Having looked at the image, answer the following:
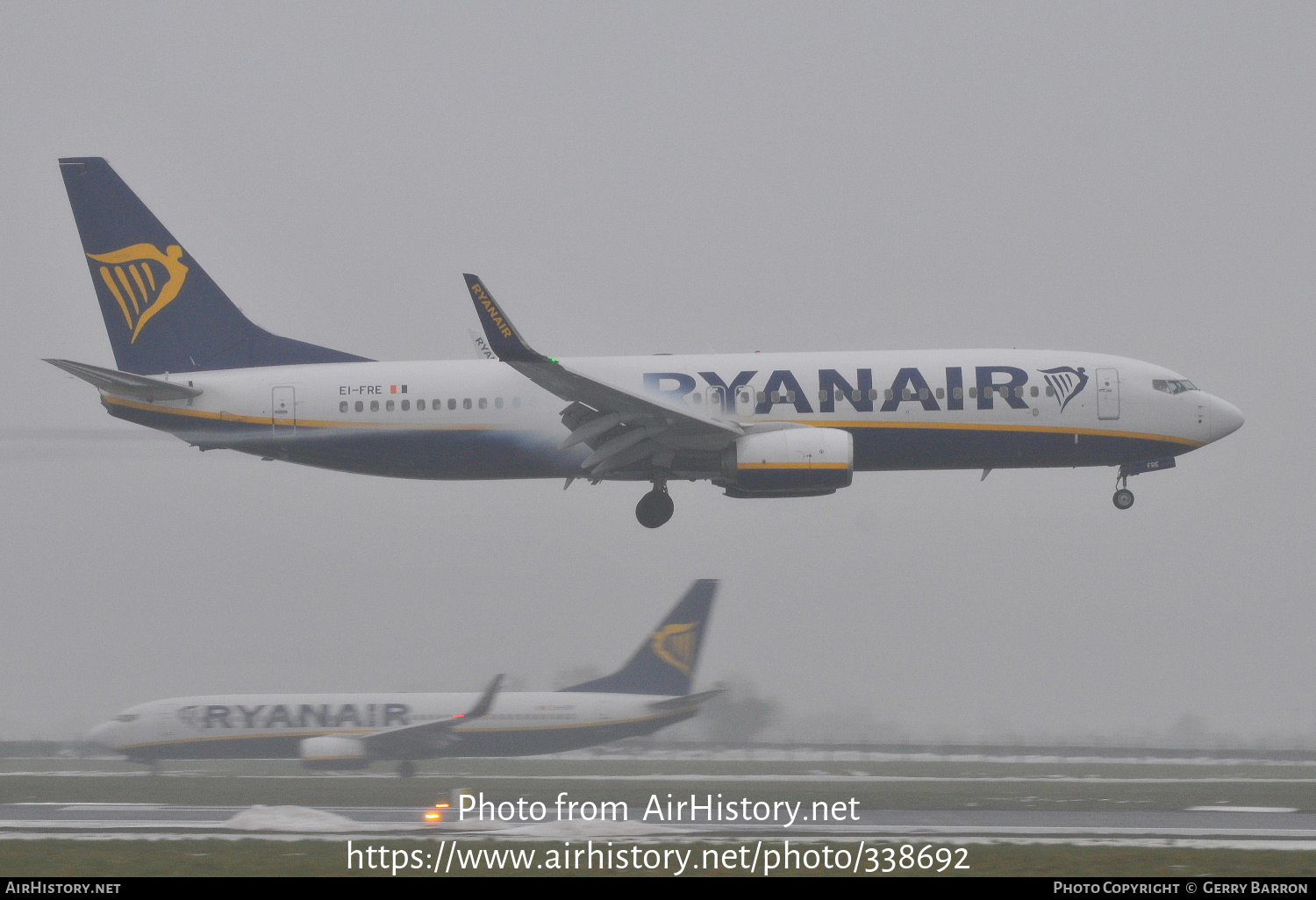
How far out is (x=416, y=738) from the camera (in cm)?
4556

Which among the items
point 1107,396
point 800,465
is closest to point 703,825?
point 800,465

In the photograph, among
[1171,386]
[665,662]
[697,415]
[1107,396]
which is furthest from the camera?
[665,662]

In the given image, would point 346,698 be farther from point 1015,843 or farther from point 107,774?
point 1015,843

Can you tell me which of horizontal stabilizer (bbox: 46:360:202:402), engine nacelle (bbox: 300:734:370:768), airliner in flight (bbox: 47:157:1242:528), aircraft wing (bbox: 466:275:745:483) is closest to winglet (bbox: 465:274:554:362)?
aircraft wing (bbox: 466:275:745:483)

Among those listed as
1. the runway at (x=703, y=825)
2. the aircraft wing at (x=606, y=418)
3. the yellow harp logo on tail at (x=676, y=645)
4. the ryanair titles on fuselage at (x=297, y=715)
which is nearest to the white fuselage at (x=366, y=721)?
the ryanair titles on fuselage at (x=297, y=715)

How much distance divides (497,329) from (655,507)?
7153mm

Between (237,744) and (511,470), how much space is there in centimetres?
1738

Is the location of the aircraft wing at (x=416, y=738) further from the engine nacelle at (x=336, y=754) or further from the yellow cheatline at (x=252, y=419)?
the yellow cheatline at (x=252, y=419)

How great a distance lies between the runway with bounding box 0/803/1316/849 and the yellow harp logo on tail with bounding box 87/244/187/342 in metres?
14.7

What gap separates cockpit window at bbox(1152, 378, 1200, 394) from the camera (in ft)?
127

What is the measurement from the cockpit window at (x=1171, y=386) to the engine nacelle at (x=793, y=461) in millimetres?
9391

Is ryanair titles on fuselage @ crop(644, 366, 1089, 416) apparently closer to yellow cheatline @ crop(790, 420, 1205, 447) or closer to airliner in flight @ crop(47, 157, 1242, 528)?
airliner in flight @ crop(47, 157, 1242, 528)

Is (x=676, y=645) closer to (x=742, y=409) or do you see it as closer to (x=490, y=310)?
(x=742, y=409)

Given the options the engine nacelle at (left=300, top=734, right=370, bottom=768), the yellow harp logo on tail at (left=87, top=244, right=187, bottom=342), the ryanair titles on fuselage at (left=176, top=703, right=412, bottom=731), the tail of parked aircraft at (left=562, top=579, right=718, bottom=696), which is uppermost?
the yellow harp logo on tail at (left=87, top=244, right=187, bottom=342)
